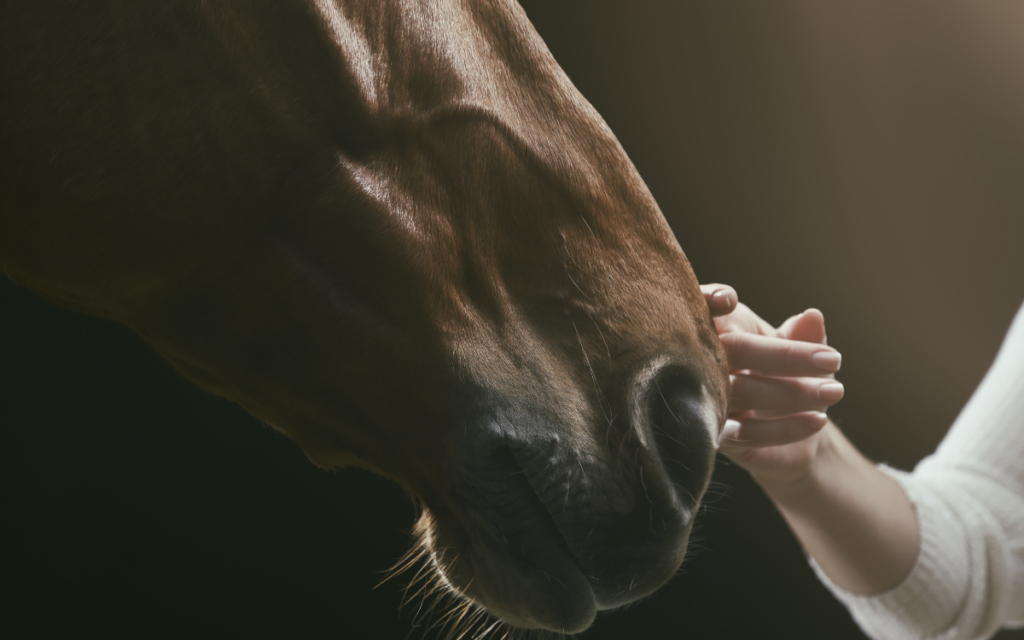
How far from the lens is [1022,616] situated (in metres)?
0.99

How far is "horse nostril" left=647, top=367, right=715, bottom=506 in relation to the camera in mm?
435

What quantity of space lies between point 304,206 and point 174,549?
0.49m

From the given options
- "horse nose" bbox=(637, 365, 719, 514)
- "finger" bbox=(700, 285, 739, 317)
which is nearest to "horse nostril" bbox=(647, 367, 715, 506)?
"horse nose" bbox=(637, 365, 719, 514)

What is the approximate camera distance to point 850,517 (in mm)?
864

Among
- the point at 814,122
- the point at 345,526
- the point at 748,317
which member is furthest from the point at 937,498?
the point at 345,526

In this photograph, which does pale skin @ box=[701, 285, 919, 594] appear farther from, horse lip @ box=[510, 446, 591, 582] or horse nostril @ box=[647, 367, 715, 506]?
horse lip @ box=[510, 446, 591, 582]

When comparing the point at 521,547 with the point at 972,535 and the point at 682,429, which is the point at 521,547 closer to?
the point at 682,429

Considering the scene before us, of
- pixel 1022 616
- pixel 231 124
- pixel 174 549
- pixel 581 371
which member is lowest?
pixel 1022 616

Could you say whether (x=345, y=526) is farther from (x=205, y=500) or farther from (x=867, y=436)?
(x=867, y=436)

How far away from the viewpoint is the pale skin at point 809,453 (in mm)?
633

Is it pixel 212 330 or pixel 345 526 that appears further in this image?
pixel 345 526

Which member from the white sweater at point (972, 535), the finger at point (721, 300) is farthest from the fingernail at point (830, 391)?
the white sweater at point (972, 535)

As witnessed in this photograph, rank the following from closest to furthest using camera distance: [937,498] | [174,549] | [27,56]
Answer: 1. [27,56]
2. [174,549]
3. [937,498]

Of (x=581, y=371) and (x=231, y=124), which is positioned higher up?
(x=231, y=124)
